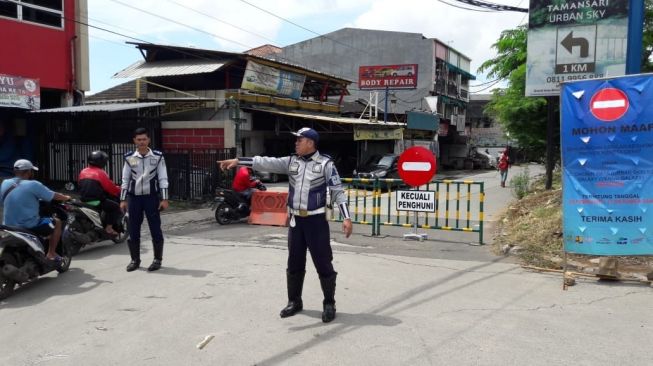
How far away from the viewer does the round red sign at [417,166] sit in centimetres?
968

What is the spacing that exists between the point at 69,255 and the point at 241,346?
3.81 m

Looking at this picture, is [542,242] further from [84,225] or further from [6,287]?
[6,287]

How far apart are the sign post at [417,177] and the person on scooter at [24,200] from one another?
5.79m

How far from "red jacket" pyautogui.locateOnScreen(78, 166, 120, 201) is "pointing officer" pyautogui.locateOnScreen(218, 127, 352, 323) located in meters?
A: 3.97

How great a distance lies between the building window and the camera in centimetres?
1530

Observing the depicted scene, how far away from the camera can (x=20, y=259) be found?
20.4 feet

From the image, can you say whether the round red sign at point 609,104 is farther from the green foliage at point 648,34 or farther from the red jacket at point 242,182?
the green foliage at point 648,34

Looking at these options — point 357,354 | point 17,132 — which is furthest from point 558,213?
point 17,132

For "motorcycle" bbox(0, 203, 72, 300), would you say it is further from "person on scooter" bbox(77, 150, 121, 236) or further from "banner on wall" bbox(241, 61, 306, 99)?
"banner on wall" bbox(241, 61, 306, 99)

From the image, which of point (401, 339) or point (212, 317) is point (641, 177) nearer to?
point (401, 339)

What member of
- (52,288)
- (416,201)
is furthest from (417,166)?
(52,288)

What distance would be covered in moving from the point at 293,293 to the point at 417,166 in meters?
5.10

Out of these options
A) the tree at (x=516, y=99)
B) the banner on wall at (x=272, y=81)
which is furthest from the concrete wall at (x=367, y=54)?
the tree at (x=516, y=99)

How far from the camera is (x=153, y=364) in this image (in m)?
4.09
